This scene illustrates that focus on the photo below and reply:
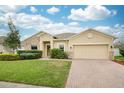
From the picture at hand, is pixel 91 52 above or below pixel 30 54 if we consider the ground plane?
above

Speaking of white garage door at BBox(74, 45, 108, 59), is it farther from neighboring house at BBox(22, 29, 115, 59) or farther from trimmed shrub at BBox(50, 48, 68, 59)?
trimmed shrub at BBox(50, 48, 68, 59)

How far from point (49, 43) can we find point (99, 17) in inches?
345

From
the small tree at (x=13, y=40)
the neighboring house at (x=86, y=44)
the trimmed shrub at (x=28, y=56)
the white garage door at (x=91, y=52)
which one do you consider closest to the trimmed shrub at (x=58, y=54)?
the neighboring house at (x=86, y=44)

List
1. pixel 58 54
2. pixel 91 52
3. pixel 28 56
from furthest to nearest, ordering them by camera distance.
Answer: pixel 58 54 → pixel 91 52 → pixel 28 56

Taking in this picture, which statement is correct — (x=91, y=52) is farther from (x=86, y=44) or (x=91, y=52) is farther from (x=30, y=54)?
(x=30, y=54)

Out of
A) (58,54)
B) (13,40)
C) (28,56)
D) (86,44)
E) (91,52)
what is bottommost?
(28,56)

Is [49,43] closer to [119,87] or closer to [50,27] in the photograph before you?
[50,27]

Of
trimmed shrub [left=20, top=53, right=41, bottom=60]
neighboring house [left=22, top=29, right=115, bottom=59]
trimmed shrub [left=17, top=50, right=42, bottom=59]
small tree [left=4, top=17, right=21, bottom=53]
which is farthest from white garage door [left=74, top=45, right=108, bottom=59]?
small tree [left=4, top=17, right=21, bottom=53]

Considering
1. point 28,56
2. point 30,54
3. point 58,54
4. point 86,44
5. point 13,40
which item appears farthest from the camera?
point 13,40

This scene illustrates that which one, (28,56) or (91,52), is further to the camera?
(91,52)

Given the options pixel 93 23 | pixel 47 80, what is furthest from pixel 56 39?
pixel 47 80

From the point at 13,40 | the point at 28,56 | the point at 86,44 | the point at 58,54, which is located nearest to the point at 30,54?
the point at 28,56

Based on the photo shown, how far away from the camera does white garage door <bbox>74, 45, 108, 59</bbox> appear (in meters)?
24.3

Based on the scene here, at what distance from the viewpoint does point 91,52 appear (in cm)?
2461
